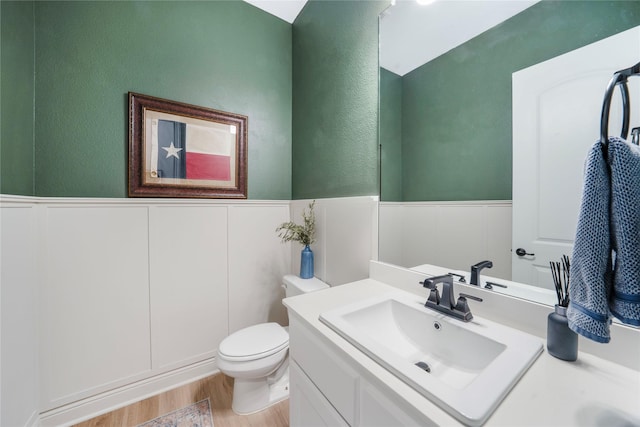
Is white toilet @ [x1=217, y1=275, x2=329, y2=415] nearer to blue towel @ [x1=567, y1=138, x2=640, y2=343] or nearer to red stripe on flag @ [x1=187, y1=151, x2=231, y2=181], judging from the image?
red stripe on flag @ [x1=187, y1=151, x2=231, y2=181]

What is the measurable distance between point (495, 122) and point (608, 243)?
58 centimetres

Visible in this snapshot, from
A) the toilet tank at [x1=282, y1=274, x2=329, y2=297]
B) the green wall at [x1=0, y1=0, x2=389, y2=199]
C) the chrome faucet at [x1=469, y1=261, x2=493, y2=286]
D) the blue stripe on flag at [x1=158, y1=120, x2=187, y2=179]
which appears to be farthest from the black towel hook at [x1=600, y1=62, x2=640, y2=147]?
the blue stripe on flag at [x1=158, y1=120, x2=187, y2=179]

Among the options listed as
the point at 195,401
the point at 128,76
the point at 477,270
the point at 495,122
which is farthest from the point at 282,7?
the point at 195,401

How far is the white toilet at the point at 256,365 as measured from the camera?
129 centimetres

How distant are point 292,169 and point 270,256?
2.50 feet

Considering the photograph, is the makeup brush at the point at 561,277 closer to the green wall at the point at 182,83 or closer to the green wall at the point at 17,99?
the green wall at the point at 182,83

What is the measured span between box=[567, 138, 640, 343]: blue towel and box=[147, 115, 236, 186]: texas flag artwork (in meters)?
1.80

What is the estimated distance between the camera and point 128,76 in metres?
1.46

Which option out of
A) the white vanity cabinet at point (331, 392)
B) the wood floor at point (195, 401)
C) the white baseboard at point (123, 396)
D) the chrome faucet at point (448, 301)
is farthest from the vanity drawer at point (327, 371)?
the white baseboard at point (123, 396)

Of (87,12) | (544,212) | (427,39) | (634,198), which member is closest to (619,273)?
(634,198)

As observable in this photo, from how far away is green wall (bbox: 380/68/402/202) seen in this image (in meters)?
1.20

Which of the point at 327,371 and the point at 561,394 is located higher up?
the point at 561,394

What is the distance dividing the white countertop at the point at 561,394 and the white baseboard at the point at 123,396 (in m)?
1.51

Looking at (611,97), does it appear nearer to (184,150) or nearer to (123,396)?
(184,150)
